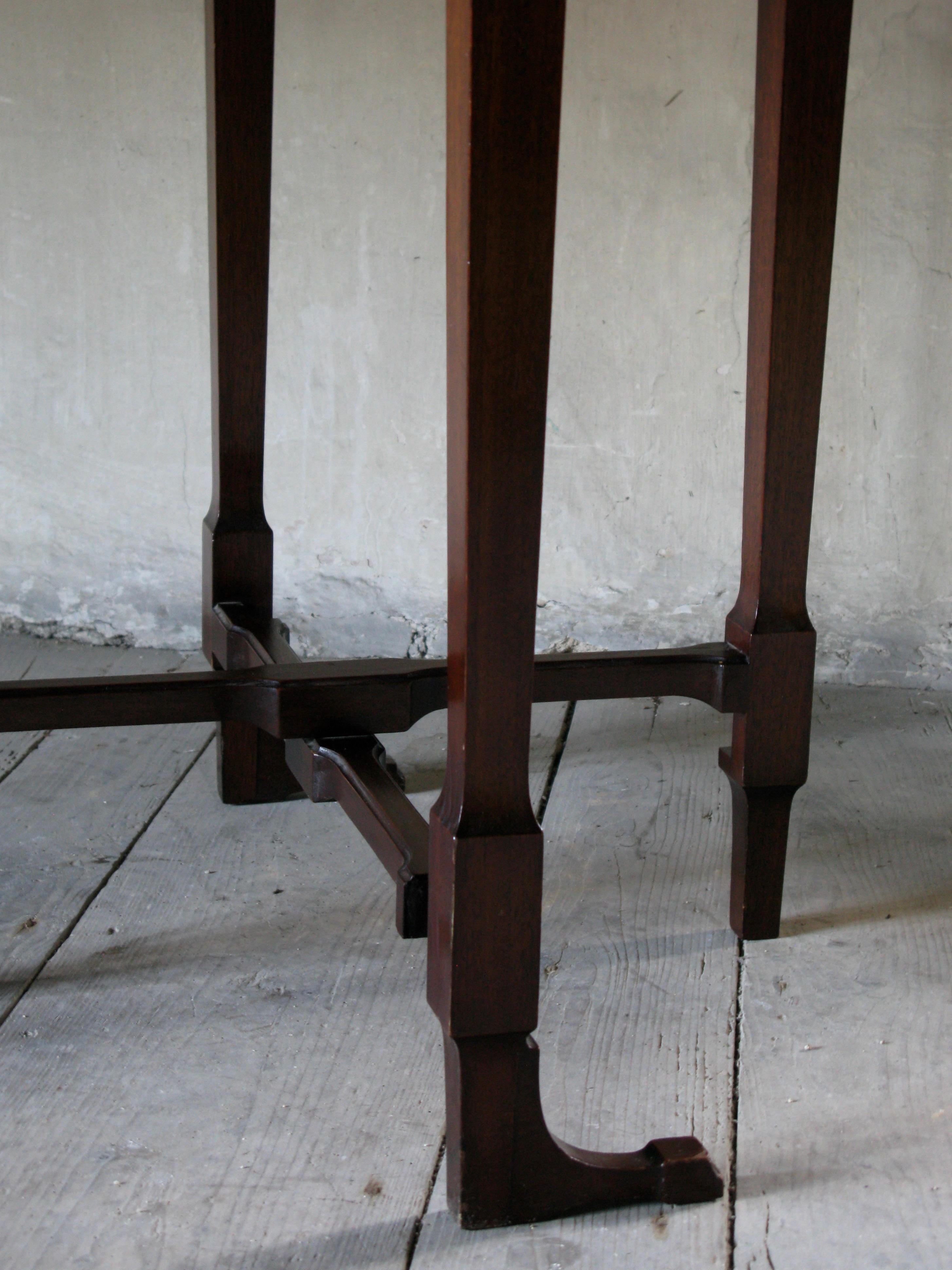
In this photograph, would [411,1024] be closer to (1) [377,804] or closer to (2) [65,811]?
(1) [377,804]

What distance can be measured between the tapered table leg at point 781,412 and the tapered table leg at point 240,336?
452 mm

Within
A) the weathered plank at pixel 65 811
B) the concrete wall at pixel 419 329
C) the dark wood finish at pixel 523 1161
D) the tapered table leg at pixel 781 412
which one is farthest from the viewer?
the concrete wall at pixel 419 329

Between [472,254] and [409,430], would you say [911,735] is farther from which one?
[472,254]

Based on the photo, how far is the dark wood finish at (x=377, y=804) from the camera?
82 cm

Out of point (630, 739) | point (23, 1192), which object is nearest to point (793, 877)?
point (630, 739)

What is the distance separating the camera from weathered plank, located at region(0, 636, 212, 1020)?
1.14m

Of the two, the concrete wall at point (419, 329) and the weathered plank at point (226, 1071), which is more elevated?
the concrete wall at point (419, 329)

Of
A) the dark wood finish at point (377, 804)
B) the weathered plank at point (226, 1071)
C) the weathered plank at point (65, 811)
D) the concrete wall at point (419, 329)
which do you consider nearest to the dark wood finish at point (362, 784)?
the dark wood finish at point (377, 804)

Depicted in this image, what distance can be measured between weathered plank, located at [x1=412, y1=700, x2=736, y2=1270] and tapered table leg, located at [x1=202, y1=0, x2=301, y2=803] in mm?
329

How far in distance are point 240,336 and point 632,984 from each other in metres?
0.68

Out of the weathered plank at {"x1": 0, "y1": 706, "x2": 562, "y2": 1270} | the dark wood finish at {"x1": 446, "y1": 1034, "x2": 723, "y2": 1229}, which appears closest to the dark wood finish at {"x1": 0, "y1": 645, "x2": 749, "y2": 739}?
the weathered plank at {"x1": 0, "y1": 706, "x2": 562, "y2": 1270}

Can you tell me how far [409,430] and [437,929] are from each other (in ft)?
3.68

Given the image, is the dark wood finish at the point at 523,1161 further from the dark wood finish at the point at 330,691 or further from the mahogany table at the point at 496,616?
the dark wood finish at the point at 330,691

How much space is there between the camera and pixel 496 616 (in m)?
0.71
